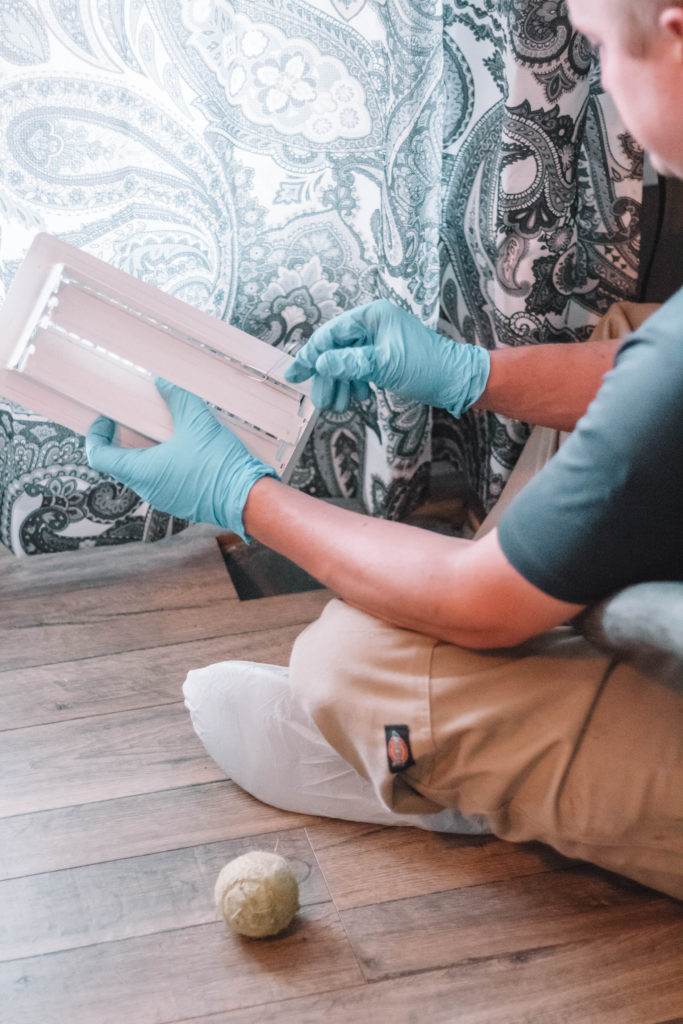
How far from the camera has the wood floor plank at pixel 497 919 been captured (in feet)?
2.99

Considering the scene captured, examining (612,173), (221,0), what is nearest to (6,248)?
(221,0)

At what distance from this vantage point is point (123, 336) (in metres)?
1.10

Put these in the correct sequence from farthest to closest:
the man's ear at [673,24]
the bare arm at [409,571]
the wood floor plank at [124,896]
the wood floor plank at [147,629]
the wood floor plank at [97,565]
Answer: the wood floor plank at [97,565], the wood floor plank at [147,629], the wood floor plank at [124,896], the bare arm at [409,571], the man's ear at [673,24]

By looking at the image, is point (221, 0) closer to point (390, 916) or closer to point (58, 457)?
point (58, 457)

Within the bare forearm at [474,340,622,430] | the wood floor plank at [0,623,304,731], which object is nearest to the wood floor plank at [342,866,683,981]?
the wood floor plank at [0,623,304,731]

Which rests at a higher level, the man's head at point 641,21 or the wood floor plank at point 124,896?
the man's head at point 641,21

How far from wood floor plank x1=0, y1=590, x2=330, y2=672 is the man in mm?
242

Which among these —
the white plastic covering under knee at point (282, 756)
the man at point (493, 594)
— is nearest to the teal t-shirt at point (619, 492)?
the man at point (493, 594)

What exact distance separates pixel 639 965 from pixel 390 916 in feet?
0.79

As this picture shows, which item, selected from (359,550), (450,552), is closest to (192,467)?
(359,550)

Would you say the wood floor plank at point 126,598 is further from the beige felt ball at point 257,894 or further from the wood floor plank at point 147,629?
the beige felt ball at point 257,894

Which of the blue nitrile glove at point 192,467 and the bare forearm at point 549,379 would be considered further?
the bare forearm at point 549,379

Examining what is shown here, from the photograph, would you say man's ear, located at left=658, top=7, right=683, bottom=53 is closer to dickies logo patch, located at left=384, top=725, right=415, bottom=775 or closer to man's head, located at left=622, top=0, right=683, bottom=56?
man's head, located at left=622, top=0, right=683, bottom=56

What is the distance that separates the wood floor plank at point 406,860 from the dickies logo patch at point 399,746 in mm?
163
